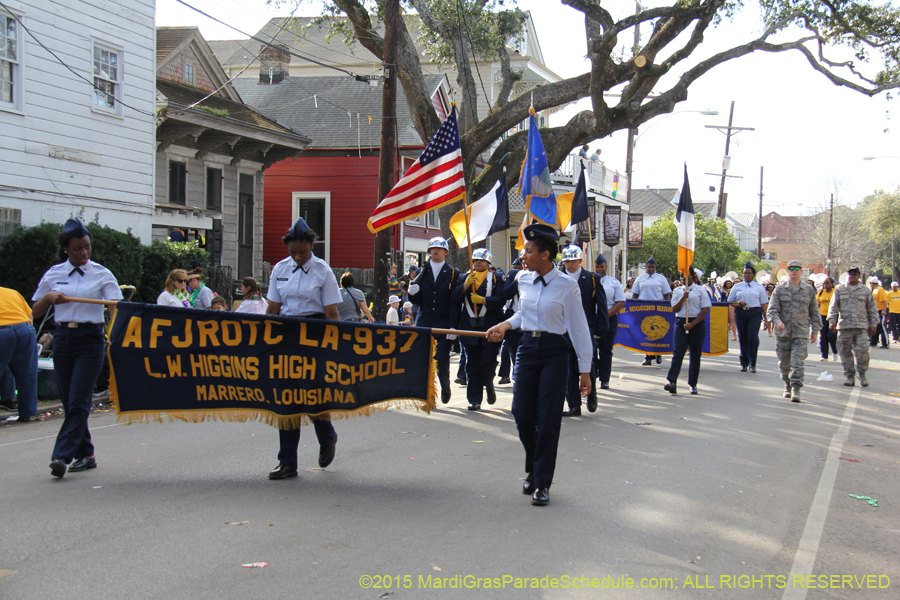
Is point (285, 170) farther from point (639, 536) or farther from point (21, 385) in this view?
point (639, 536)

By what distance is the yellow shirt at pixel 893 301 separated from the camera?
995 inches

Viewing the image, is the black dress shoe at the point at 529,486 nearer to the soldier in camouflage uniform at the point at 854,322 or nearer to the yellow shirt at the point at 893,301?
the soldier in camouflage uniform at the point at 854,322

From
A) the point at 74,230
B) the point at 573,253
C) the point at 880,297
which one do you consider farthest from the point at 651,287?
the point at 880,297

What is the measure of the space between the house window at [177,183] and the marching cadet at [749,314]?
13992 millimetres

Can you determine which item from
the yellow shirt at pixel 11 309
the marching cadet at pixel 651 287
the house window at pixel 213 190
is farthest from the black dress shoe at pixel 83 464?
the house window at pixel 213 190

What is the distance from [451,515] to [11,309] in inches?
258

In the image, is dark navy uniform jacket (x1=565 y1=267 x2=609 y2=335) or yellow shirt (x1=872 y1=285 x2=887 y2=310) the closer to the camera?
dark navy uniform jacket (x1=565 y1=267 x2=609 y2=335)

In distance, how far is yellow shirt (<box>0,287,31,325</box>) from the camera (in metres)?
9.12

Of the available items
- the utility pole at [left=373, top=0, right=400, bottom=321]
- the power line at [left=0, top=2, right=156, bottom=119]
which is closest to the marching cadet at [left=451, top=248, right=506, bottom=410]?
the utility pole at [left=373, top=0, right=400, bottom=321]

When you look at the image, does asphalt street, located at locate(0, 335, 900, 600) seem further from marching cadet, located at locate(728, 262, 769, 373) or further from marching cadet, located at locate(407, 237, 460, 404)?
marching cadet, located at locate(728, 262, 769, 373)

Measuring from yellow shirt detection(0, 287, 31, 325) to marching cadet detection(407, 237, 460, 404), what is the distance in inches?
180

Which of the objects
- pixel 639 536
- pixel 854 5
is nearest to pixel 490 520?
pixel 639 536

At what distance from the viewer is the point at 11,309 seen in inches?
363

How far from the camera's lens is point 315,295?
6.40 meters
